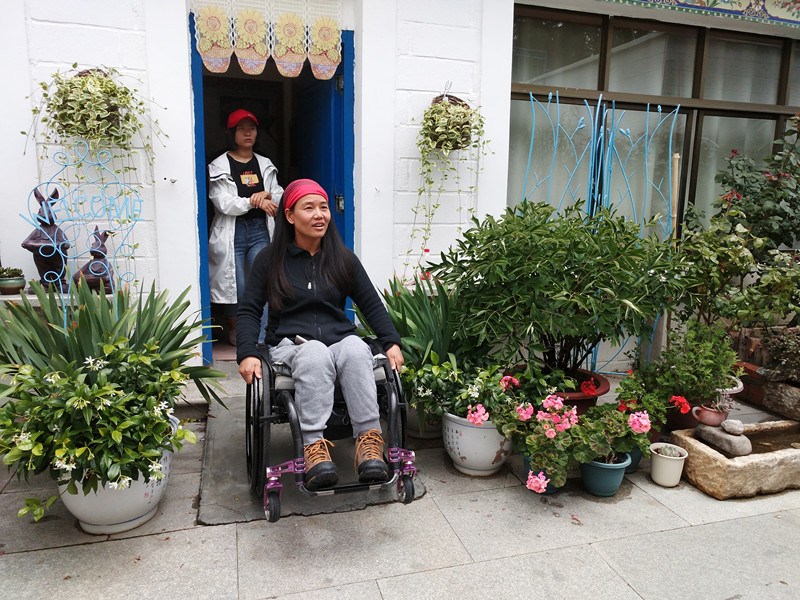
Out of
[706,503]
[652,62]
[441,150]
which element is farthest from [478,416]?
[652,62]

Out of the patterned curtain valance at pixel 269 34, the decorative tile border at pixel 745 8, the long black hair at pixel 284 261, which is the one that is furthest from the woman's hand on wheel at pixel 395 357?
the decorative tile border at pixel 745 8

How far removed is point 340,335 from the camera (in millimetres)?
2922

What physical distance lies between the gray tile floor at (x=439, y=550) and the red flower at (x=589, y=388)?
0.57m

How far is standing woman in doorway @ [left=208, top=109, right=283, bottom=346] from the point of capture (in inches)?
170

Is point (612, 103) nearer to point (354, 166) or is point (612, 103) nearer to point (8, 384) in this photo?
point (354, 166)

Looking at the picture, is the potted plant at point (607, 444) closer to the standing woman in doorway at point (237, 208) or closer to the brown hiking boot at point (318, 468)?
the brown hiking boot at point (318, 468)

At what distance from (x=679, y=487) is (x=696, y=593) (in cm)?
93

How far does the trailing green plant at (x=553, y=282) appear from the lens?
9.95ft

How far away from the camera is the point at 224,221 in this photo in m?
4.41

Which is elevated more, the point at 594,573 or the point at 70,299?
the point at 70,299

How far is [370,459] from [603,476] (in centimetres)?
122

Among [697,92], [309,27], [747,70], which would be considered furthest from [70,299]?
[747,70]

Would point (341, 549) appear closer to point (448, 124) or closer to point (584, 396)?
point (584, 396)

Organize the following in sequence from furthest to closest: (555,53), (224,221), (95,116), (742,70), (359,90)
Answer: (742,70)
(555,53)
(224,221)
(359,90)
(95,116)
